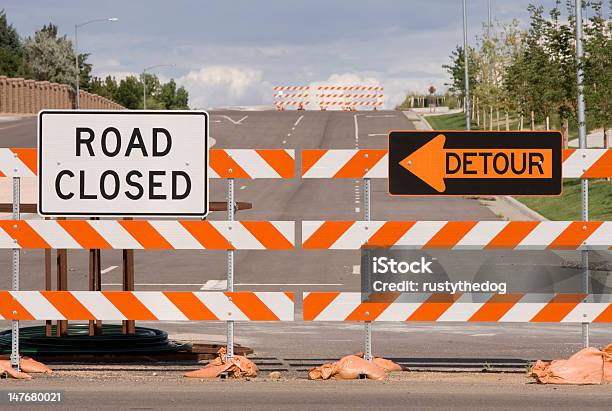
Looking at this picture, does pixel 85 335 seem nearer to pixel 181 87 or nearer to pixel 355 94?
pixel 355 94

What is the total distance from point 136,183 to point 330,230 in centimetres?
190

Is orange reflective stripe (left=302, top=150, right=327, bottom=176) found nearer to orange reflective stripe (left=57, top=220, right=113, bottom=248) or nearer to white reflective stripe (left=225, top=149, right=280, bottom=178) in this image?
white reflective stripe (left=225, top=149, right=280, bottom=178)

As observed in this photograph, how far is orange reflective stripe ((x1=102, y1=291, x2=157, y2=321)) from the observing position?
11109 millimetres

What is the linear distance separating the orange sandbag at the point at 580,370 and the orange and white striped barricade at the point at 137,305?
2.37m

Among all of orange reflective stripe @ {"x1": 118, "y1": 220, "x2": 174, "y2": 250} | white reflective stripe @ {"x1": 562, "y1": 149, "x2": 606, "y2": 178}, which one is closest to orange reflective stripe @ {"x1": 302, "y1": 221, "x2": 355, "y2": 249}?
orange reflective stripe @ {"x1": 118, "y1": 220, "x2": 174, "y2": 250}

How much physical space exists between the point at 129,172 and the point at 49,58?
10722 cm

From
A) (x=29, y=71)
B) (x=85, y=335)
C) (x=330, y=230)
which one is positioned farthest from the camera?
(x=29, y=71)

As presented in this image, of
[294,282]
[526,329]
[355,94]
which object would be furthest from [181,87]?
[526,329]

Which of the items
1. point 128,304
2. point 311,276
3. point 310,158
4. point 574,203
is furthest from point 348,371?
point 574,203

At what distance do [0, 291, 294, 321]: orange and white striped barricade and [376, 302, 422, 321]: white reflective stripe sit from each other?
0.86 meters

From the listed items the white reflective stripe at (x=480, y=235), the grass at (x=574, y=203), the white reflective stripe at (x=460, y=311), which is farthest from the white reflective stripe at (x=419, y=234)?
the grass at (x=574, y=203)

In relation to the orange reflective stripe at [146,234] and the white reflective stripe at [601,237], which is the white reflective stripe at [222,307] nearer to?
the orange reflective stripe at [146,234]

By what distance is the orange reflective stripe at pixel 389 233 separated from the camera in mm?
11062

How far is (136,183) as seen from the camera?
11.3m
